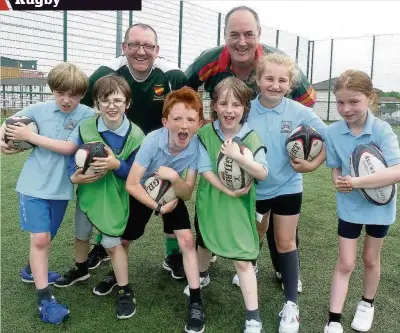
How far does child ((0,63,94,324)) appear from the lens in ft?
9.09

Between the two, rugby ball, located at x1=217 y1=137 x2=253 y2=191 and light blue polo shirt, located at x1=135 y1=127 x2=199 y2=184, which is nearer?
rugby ball, located at x1=217 y1=137 x2=253 y2=191

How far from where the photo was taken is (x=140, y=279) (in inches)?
135

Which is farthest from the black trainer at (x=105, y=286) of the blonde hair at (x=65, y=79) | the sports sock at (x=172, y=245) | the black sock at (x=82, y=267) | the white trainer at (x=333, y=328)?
the white trainer at (x=333, y=328)

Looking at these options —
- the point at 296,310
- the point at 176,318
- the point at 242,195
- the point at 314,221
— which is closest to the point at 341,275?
the point at 296,310

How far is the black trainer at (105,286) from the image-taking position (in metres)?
3.12

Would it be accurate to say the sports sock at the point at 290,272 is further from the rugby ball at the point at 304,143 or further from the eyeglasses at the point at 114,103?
the eyeglasses at the point at 114,103

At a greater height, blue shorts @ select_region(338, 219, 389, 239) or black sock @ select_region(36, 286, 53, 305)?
blue shorts @ select_region(338, 219, 389, 239)

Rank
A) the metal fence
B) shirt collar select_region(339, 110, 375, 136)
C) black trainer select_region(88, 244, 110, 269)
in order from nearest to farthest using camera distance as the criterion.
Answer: shirt collar select_region(339, 110, 375, 136), black trainer select_region(88, 244, 110, 269), the metal fence

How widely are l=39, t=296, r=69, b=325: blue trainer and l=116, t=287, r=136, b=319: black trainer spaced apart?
0.34m

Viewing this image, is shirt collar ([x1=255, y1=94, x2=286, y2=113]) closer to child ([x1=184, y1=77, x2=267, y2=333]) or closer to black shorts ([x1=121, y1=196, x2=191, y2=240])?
child ([x1=184, y1=77, x2=267, y2=333])

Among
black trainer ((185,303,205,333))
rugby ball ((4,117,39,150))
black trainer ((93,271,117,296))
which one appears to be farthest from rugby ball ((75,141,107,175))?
black trainer ((185,303,205,333))

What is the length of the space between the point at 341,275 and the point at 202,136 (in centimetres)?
125

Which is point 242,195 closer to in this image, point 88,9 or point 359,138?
point 359,138

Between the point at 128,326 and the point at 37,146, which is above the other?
the point at 37,146
